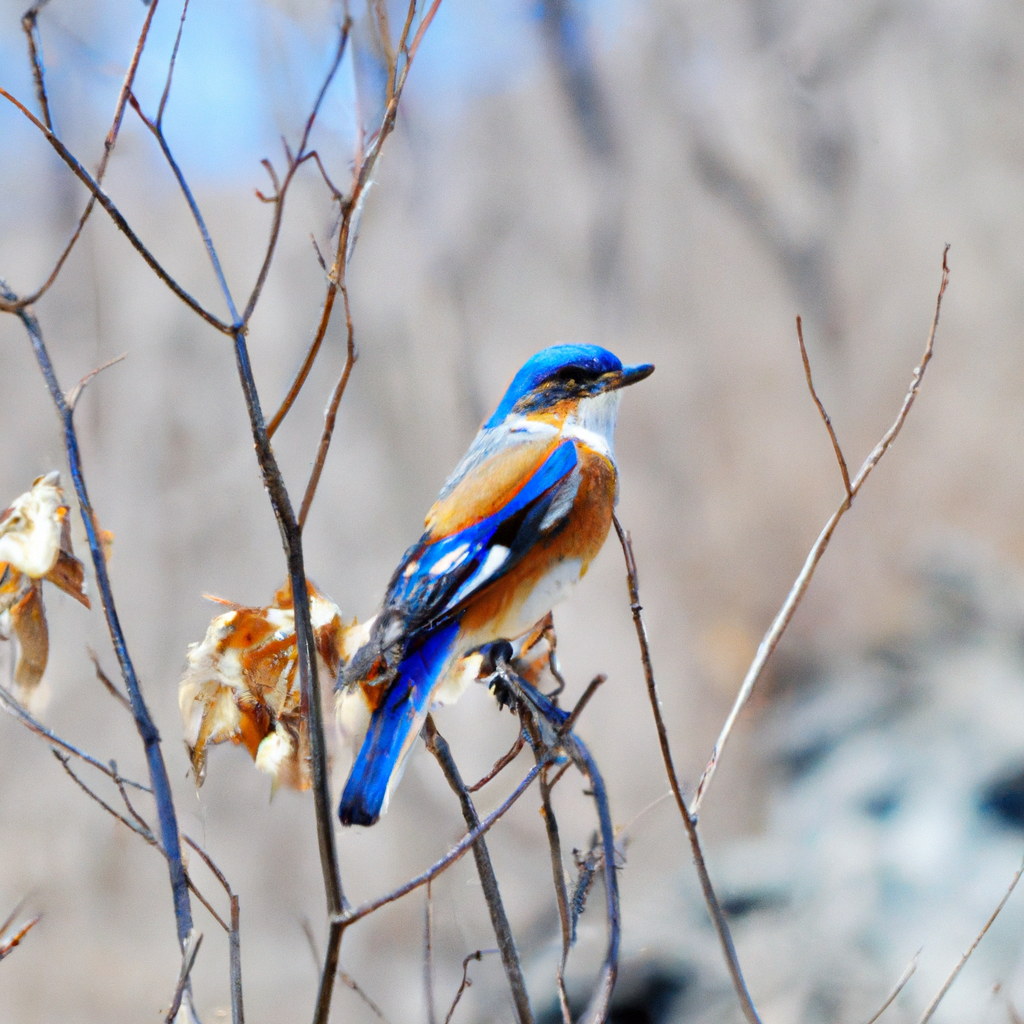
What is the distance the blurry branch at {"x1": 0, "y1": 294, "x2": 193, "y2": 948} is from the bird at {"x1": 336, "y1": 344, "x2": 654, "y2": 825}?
145 mm

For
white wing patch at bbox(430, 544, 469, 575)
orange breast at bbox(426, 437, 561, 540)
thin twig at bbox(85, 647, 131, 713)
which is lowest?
thin twig at bbox(85, 647, 131, 713)

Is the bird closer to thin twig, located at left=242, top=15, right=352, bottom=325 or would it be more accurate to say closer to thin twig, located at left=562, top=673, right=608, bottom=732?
thin twig, located at left=562, top=673, right=608, bottom=732

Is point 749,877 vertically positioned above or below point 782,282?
below

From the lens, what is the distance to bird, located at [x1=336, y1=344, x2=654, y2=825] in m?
0.68

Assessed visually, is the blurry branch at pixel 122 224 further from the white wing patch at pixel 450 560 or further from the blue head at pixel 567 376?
the blue head at pixel 567 376

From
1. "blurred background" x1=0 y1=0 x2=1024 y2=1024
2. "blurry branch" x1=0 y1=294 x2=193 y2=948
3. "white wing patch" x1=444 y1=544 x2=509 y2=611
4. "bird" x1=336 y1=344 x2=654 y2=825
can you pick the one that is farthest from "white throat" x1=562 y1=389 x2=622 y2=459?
"blurred background" x1=0 y1=0 x2=1024 y2=1024

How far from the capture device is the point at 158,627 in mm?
3025

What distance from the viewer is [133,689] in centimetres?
65

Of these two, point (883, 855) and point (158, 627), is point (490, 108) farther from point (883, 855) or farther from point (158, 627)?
point (883, 855)

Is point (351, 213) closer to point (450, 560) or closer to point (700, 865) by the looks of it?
point (450, 560)

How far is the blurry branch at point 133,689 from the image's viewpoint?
640 mm

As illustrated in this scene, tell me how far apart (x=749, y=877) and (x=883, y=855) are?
1.56 ft

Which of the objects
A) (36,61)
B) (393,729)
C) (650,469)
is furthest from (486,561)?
(650,469)

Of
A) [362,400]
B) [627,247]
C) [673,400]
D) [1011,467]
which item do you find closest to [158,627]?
[362,400]
